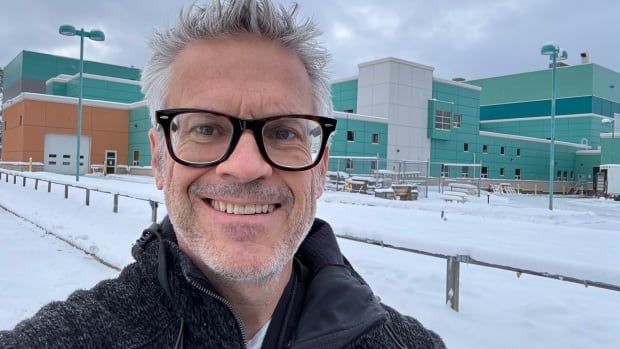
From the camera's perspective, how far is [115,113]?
42656mm

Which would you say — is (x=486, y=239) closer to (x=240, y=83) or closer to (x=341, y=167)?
(x=240, y=83)

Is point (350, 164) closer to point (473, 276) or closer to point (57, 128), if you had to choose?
point (57, 128)

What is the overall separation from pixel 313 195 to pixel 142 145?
41691 mm

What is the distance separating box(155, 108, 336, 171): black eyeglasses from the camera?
1.56m

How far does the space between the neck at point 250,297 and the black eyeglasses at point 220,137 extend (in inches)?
14.5

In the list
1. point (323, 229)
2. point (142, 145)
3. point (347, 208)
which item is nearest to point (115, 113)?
point (142, 145)

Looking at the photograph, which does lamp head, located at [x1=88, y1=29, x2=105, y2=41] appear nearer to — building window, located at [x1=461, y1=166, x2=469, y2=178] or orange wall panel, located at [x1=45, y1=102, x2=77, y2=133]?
orange wall panel, located at [x1=45, y1=102, x2=77, y2=133]

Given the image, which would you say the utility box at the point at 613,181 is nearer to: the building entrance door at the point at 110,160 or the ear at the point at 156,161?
the building entrance door at the point at 110,160

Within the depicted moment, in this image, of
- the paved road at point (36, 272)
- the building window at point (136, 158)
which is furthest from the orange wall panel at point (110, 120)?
the paved road at point (36, 272)

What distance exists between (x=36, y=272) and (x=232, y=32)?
638 centimetres

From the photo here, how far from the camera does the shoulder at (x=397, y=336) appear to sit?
1.55m

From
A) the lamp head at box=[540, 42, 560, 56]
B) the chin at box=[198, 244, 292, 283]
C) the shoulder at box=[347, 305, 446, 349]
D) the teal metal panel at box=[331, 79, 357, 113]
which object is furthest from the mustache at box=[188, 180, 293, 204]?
the teal metal panel at box=[331, 79, 357, 113]

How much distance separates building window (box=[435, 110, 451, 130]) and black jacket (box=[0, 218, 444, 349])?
42.1 m

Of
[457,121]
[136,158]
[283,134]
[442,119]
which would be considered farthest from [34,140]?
[283,134]
